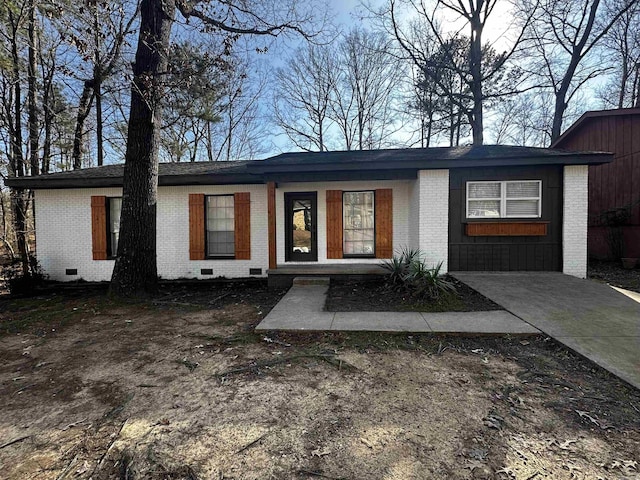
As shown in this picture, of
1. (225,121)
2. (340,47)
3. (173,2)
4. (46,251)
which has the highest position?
(340,47)

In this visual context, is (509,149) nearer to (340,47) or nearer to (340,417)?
(340,417)

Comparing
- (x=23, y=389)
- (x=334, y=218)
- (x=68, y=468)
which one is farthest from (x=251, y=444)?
(x=334, y=218)

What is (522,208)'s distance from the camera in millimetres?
6891

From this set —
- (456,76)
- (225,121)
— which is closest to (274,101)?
(225,121)

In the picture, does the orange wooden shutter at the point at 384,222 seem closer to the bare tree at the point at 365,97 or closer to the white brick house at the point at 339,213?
the white brick house at the point at 339,213

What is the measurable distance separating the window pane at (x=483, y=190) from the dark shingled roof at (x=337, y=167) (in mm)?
458

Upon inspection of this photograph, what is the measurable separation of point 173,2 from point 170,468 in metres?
7.10

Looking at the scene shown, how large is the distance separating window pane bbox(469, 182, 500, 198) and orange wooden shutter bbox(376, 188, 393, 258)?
1.78 meters

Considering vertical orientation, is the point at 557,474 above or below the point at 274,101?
below

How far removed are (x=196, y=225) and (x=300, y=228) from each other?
2.66 metres

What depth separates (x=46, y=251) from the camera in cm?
815

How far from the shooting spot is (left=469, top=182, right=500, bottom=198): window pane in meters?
6.91

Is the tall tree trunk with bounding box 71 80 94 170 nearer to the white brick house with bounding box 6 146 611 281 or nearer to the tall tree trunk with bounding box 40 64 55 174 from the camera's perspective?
the tall tree trunk with bounding box 40 64 55 174

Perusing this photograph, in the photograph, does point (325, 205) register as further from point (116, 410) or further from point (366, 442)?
point (366, 442)
